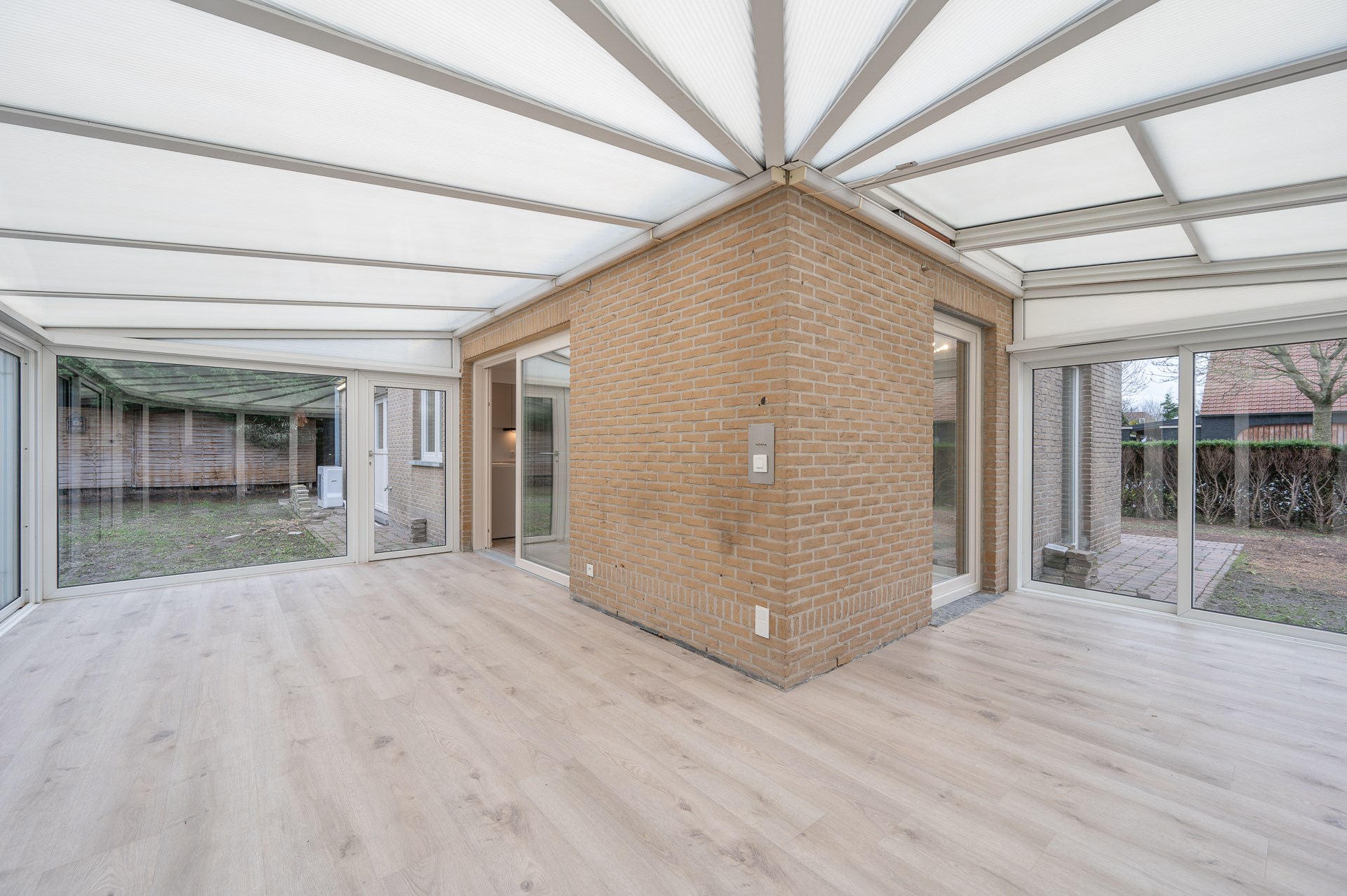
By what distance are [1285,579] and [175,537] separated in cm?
940

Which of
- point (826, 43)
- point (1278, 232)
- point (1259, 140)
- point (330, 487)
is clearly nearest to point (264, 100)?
point (826, 43)

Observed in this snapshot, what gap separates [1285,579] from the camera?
3.86 metres

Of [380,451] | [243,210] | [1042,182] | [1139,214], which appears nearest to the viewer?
[243,210]

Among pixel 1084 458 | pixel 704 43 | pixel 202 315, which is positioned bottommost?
pixel 1084 458

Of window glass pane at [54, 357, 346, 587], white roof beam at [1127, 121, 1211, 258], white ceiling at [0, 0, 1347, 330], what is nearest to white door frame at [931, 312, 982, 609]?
white ceiling at [0, 0, 1347, 330]

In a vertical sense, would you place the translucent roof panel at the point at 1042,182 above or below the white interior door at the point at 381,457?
above

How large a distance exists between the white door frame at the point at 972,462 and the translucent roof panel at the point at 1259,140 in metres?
2.02

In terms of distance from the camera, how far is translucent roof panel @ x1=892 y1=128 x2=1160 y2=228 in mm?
2723

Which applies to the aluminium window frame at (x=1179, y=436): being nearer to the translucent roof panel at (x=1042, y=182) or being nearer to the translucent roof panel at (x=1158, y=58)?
the translucent roof panel at (x=1042, y=182)

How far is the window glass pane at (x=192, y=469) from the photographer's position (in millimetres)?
4922

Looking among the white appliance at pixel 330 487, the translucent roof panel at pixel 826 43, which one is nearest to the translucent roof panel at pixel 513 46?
the translucent roof panel at pixel 826 43

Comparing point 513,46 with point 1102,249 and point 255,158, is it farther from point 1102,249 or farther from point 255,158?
point 1102,249

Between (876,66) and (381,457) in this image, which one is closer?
(876,66)

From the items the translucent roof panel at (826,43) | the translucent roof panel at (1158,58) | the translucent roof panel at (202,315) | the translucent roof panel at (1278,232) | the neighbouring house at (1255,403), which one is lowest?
the neighbouring house at (1255,403)
